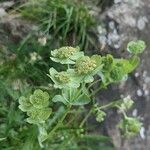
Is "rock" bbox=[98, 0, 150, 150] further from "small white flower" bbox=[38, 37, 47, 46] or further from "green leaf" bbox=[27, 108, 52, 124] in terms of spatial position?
"green leaf" bbox=[27, 108, 52, 124]

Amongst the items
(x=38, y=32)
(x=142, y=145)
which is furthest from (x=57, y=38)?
(x=142, y=145)

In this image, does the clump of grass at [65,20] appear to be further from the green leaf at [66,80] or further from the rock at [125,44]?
the green leaf at [66,80]

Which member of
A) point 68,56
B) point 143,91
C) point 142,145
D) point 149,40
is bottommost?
point 142,145

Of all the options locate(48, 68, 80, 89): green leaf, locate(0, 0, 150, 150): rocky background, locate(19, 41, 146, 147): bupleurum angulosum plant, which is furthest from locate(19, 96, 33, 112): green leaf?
locate(0, 0, 150, 150): rocky background

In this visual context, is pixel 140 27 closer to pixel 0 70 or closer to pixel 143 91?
pixel 143 91

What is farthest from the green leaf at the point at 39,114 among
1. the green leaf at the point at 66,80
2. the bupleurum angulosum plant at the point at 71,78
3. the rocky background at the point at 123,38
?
the rocky background at the point at 123,38

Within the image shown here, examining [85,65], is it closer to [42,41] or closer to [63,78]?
[63,78]

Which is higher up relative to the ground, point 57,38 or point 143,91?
point 57,38
